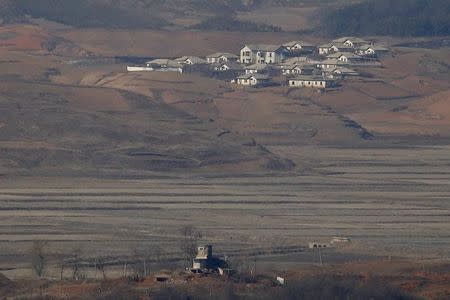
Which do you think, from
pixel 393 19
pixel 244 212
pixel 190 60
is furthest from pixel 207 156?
pixel 393 19

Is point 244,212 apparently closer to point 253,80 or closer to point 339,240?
point 339,240

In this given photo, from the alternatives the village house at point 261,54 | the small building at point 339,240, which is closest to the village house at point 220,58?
the village house at point 261,54

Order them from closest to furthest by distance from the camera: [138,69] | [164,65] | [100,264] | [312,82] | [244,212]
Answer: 1. [100,264]
2. [244,212]
3. [312,82]
4. [138,69]
5. [164,65]

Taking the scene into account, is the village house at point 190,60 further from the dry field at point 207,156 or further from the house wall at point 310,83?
the house wall at point 310,83

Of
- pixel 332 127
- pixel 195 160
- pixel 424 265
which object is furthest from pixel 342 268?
pixel 332 127

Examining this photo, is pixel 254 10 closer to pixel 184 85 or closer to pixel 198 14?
pixel 198 14

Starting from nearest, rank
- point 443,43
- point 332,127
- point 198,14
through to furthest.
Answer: point 332,127 → point 443,43 → point 198,14

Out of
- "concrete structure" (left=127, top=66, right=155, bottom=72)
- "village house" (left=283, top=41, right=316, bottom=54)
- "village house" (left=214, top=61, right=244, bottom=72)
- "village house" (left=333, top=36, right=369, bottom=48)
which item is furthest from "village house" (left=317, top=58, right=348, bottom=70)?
"concrete structure" (left=127, top=66, right=155, bottom=72)
